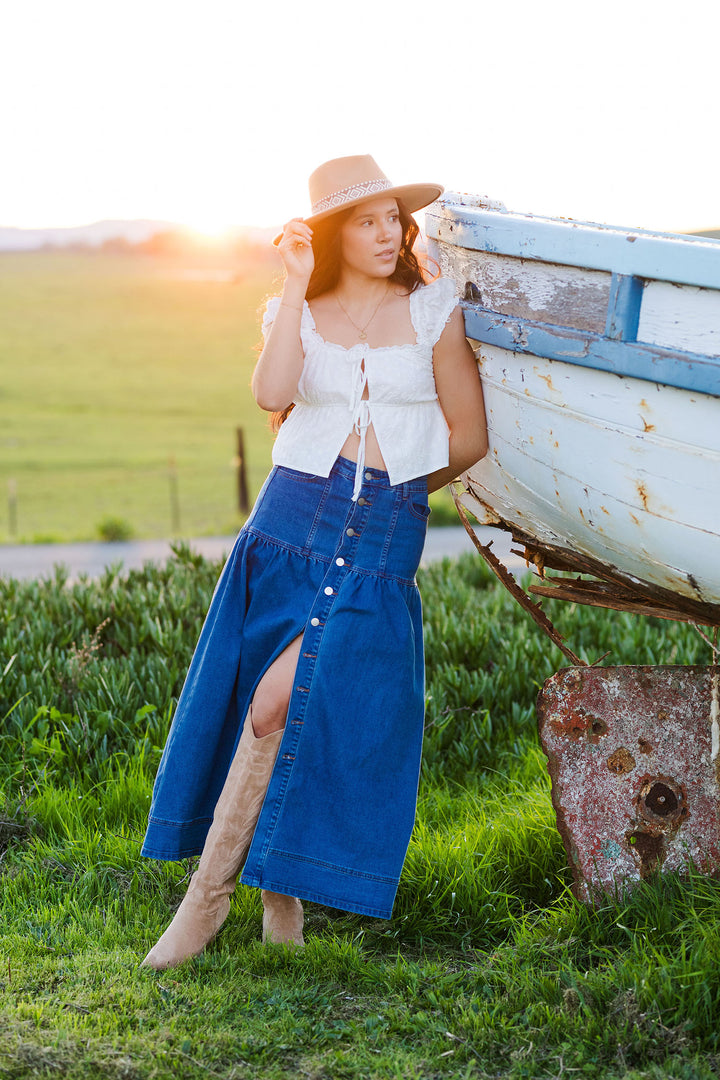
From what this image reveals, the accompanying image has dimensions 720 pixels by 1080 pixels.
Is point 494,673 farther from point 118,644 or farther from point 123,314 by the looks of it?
point 123,314

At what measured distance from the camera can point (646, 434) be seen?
7.34ft

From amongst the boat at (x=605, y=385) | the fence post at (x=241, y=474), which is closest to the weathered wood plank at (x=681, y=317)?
the boat at (x=605, y=385)

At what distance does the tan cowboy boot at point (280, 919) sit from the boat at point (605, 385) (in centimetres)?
112

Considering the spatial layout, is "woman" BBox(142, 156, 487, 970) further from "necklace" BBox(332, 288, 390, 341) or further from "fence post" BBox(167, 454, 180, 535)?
"fence post" BBox(167, 454, 180, 535)

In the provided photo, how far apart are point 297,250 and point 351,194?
0.18 metres

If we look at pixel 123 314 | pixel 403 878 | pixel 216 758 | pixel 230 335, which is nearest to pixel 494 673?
pixel 403 878

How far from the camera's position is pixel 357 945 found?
276cm

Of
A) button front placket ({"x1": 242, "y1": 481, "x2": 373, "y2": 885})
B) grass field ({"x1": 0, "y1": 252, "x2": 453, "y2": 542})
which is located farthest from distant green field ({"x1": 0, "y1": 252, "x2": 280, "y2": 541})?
button front placket ({"x1": 242, "y1": 481, "x2": 373, "y2": 885})

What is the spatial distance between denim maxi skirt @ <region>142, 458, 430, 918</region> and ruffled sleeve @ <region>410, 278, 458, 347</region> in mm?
351

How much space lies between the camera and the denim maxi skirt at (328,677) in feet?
8.73

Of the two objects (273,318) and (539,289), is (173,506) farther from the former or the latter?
(539,289)

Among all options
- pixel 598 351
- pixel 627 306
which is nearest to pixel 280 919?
pixel 598 351

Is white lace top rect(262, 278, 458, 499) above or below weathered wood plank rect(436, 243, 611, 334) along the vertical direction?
below

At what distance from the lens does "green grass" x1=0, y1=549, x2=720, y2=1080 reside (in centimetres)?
Result: 235
